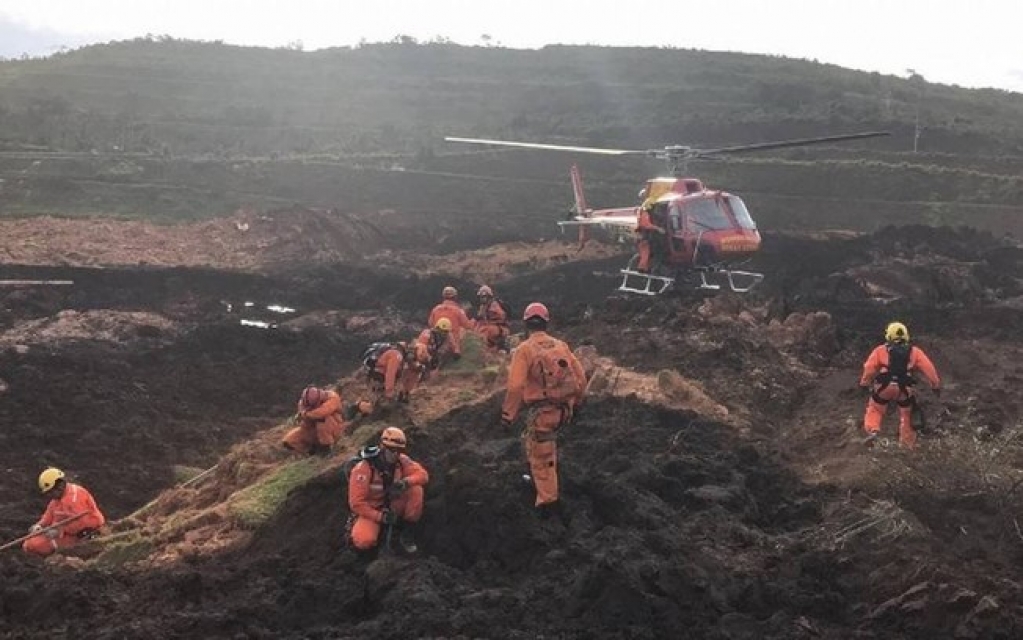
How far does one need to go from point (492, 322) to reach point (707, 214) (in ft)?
18.3

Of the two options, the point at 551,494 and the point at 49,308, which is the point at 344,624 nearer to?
the point at 551,494

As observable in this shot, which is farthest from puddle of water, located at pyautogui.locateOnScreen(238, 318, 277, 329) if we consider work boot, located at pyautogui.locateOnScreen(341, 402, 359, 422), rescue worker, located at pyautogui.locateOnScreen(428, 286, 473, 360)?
work boot, located at pyautogui.locateOnScreen(341, 402, 359, 422)

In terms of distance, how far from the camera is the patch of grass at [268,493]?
948cm

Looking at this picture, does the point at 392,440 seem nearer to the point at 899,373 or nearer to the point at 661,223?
the point at 899,373

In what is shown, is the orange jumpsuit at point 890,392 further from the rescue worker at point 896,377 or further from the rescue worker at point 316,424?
the rescue worker at point 316,424

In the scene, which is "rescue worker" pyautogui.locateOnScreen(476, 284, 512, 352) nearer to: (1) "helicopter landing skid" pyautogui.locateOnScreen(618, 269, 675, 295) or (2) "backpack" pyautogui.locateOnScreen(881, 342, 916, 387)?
(1) "helicopter landing skid" pyautogui.locateOnScreen(618, 269, 675, 295)

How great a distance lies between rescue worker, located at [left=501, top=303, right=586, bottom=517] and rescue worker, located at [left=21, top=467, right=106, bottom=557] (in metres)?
4.42

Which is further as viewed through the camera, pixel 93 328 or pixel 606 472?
pixel 93 328

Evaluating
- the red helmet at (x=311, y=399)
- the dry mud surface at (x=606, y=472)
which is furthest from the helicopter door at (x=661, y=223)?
the red helmet at (x=311, y=399)

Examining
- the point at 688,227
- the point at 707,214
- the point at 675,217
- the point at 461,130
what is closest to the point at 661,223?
the point at 675,217

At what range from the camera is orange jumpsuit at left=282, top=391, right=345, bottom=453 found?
1108 centimetres

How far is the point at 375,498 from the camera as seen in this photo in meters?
8.23

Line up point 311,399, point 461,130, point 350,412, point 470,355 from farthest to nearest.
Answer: point 461,130, point 470,355, point 350,412, point 311,399

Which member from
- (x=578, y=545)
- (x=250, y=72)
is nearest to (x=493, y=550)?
(x=578, y=545)
